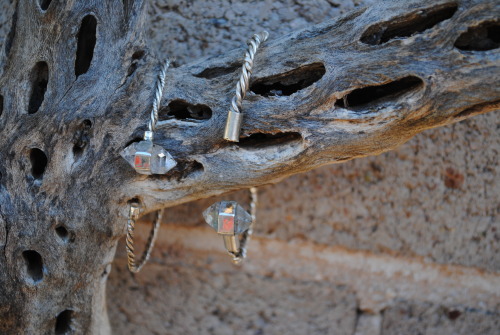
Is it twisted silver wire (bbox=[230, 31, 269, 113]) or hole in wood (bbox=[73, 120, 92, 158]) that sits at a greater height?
twisted silver wire (bbox=[230, 31, 269, 113])

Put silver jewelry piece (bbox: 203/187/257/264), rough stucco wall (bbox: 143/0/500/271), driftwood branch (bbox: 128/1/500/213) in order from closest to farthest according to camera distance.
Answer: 1. driftwood branch (bbox: 128/1/500/213)
2. silver jewelry piece (bbox: 203/187/257/264)
3. rough stucco wall (bbox: 143/0/500/271)

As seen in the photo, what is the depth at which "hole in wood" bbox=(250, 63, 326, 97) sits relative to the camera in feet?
1.76

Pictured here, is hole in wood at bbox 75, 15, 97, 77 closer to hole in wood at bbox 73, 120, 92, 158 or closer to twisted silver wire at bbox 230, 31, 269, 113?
hole in wood at bbox 73, 120, 92, 158

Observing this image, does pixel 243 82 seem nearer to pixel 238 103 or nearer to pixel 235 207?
pixel 238 103

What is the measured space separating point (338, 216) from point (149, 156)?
0.33 meters

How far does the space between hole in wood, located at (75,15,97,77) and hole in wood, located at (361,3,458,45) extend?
314 mm

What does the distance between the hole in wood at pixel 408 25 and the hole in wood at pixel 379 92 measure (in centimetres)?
4

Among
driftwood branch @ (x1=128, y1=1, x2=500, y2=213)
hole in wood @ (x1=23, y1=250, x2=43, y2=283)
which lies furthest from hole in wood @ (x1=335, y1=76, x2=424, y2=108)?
hole in wood @ (x1=23, y1=250, x2=43, y2=283)

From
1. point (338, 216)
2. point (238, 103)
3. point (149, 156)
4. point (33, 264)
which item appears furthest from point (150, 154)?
point (338, 216)

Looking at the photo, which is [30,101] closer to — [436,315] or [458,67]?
[458,67]

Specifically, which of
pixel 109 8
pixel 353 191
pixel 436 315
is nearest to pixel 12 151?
pixel 109 8

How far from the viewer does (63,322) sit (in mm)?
608

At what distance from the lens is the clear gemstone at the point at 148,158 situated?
53cm

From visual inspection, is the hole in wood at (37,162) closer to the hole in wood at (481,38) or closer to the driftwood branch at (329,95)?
the driftwood branch at (329,95)
